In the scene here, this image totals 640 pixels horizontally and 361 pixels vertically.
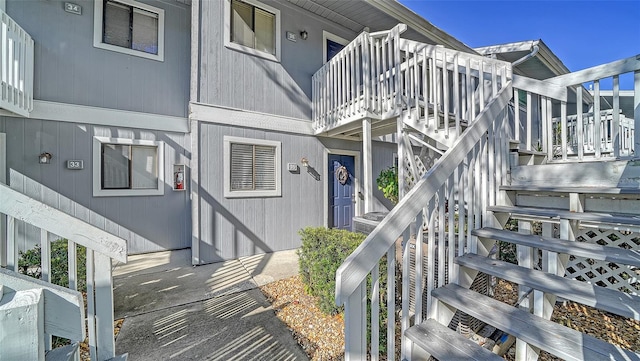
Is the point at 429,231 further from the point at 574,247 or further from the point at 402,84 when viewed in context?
the point at 402,84

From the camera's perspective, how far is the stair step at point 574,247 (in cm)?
158

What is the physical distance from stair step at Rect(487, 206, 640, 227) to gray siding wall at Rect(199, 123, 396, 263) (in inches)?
160

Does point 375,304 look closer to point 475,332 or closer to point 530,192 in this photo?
point 475,332

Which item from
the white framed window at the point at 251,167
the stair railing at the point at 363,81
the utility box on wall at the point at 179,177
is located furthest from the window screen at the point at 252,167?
the utility box on wall at the point at 179,177

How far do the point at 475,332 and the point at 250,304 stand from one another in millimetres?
2543

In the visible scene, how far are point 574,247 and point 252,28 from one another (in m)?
6.25

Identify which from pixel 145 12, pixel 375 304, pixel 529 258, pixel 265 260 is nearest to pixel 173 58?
pixel 145 12

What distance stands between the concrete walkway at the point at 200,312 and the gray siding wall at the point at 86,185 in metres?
0.83

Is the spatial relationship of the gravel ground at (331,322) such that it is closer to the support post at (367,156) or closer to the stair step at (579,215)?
the stair step at (579,215)

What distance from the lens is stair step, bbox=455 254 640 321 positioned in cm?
137

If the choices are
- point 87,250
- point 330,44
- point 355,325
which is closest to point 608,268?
point 355,325

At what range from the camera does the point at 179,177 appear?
5.71 meters

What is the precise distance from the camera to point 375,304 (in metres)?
1.53

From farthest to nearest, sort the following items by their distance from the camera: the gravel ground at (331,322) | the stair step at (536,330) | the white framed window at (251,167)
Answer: the white framed window at (251,167) < the gravel ground at (331,322) < the stair step at (536,330)
